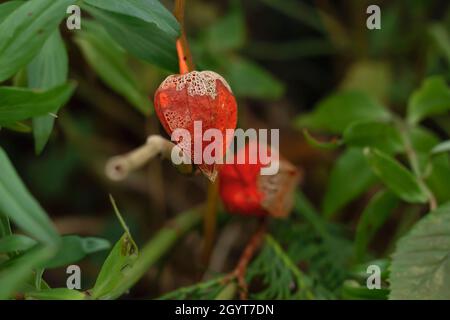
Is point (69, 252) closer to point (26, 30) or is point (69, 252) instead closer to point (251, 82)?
point (26, 30)

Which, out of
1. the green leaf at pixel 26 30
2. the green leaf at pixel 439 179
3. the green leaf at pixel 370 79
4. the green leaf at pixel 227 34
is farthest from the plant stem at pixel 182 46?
the green leaf at pixel 370 79

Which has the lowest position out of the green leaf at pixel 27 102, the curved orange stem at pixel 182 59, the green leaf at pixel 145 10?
the green leaf at pixel 27 102

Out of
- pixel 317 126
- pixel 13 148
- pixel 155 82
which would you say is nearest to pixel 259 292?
pixel 317 126

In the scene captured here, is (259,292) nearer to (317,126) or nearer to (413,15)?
(317,126)

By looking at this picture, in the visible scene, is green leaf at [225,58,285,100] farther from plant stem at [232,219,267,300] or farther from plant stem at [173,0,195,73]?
plant stem at [173,0,195,73]

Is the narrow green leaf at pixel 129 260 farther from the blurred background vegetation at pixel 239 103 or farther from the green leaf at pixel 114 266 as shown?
the blurred background vegetation at pixel 239 103
